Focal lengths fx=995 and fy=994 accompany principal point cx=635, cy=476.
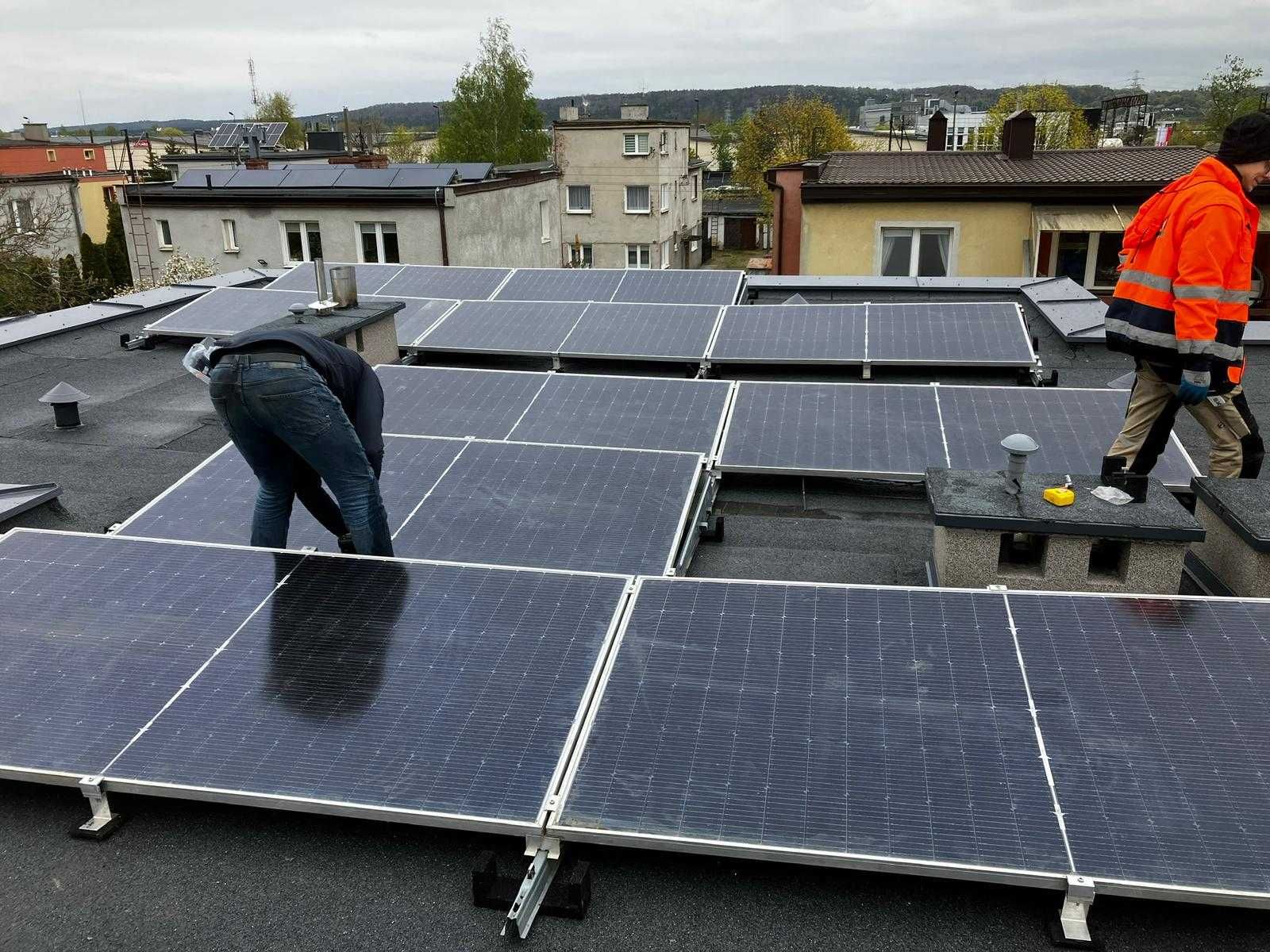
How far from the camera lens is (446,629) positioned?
16.3ft

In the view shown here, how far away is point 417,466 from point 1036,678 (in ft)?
16.2

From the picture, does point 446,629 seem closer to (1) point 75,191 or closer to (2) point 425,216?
(2) point 425,216

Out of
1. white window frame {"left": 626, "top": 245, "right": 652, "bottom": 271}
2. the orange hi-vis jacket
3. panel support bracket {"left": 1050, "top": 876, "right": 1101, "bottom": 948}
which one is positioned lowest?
white window frame {"left": 626, "top": 245, "right": 652, "bottom": 271}

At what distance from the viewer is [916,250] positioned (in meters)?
26.6

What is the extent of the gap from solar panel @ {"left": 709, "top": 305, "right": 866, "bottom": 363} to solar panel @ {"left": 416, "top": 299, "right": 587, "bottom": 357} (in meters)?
2.05

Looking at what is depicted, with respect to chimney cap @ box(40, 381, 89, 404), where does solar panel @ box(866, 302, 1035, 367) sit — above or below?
above

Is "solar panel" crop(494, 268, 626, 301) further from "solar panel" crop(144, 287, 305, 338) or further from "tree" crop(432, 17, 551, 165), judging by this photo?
"tree" crop(432, 17, 551, 165)

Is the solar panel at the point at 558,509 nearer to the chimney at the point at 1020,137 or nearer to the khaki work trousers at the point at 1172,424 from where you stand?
the khaki work trousers at the point at 1172,424

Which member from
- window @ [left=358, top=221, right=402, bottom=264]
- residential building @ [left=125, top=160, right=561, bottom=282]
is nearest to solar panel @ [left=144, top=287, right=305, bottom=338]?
residential building @ [left=125, top=160, right=561, bottom=282]

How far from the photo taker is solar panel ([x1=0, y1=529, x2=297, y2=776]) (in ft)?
14.6

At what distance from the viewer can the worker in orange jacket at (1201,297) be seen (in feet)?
20.9

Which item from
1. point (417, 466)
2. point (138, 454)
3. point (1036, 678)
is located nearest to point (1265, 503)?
point (1036, 678)

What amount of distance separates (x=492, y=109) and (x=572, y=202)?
1553 cm

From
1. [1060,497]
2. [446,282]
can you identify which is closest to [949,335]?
[1060,497]
